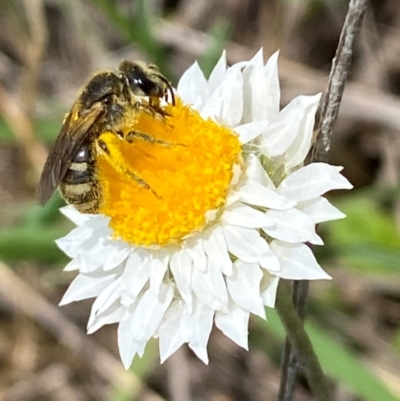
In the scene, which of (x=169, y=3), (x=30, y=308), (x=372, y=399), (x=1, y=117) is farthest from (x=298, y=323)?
(x=169, y=3)

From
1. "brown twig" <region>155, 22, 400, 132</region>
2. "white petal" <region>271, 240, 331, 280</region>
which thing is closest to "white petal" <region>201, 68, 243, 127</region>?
"white petal" <region>271, 240, 331, 280</region>

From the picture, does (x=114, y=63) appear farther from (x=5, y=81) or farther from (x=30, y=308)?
(x=30, y=308)

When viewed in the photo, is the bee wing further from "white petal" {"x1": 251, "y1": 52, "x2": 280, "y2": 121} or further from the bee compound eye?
"white petal" {"x1": 251, "y1": 52, "x2": 280, "y2": 121}

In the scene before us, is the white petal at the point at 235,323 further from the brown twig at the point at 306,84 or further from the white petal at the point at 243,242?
the brown twig at the point at 306,84

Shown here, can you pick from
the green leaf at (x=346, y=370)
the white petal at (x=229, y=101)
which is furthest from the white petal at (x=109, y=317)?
the green leaf at (x=346, y=370)

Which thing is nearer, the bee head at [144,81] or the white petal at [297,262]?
the white petal at [297,262]

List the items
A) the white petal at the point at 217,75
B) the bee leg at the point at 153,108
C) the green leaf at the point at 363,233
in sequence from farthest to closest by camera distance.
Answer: the green leaf at the point at 363,233, the white petal at the point at 217,75, the bee leg at the point at 153,108
